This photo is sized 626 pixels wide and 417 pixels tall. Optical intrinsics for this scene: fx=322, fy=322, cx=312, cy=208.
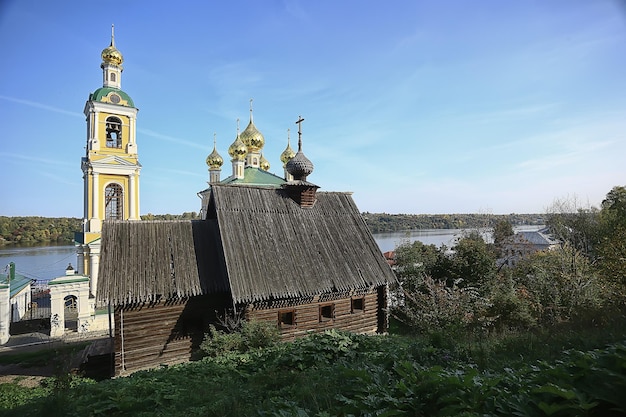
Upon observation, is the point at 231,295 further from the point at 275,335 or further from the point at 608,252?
the point at 608,252

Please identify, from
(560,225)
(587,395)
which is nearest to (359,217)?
(587,395)

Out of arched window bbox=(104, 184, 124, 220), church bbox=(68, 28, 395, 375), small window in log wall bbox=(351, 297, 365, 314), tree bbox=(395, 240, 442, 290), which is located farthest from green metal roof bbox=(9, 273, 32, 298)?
tree bbox=(395, 240, 442, 290)

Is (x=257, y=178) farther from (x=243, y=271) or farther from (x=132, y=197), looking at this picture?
(x=243, y=271)

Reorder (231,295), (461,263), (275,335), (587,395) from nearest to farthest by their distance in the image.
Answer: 1. (587,395)
2. (275,335)
3. (231,295)
4. (461,263)

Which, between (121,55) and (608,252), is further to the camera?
(121,55)

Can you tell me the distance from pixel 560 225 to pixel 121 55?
46121 millimetres

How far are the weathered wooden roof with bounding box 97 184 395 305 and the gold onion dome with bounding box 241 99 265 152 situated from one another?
77.7 feet

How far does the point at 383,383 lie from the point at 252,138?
35682mm

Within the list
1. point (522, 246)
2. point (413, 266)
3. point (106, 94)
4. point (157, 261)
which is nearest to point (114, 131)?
point (106, 94)

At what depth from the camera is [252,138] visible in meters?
37.6

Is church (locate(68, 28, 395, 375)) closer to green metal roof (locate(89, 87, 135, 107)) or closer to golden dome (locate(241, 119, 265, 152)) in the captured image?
green metal roof (locate(89, 87, 135, 107))

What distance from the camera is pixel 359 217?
54.3 feet

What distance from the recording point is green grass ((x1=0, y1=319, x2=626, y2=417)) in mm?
3006

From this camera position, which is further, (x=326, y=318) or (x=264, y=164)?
(x=264, y=164)
